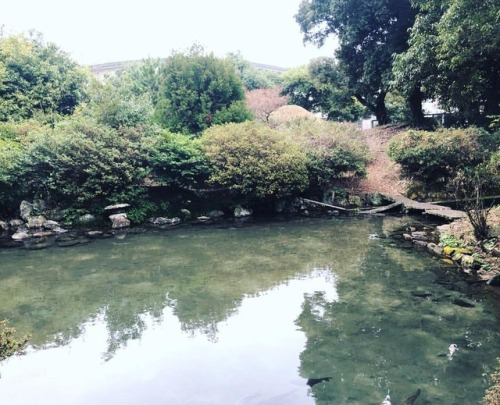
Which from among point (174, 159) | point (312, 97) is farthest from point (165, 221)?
point (312, 97)

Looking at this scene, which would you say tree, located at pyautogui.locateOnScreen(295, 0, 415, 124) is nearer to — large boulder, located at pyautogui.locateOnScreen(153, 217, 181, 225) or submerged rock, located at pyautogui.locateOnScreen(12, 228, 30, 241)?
large boulder, located at pyautogui.locateOnScreen(153, 217, 181, 225)

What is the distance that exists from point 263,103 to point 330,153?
11065mm

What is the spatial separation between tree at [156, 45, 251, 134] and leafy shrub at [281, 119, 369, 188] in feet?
12.1

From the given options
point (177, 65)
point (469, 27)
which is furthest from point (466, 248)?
point (177, 65)

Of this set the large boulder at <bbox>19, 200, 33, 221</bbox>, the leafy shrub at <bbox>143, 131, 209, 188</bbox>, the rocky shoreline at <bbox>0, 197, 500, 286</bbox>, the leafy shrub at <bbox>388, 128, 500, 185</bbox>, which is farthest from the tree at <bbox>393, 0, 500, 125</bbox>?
the large boulder at <bbox>19, 200, 33, 221</bbox>

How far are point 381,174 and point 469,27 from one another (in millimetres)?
8478

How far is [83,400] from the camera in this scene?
461 cm

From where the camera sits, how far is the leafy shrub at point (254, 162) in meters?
14.3

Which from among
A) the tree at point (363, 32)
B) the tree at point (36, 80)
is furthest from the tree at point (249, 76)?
the tree at point (36, 80)

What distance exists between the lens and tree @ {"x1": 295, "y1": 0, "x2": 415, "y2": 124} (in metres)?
18.4

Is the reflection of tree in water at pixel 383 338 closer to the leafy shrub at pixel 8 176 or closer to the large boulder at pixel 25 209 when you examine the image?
the large boulder at pixel 25 209

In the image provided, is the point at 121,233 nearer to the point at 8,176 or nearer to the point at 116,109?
the point at 8,176

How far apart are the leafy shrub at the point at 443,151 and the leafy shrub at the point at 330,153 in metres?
1.55

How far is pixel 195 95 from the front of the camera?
17969 mm
